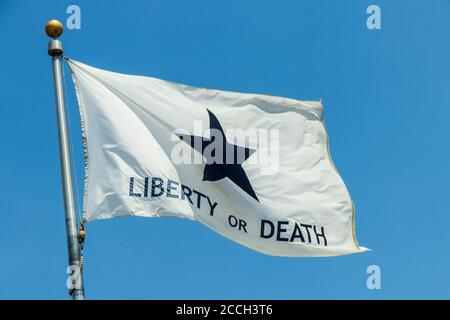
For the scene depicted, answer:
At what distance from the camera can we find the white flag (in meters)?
16.8

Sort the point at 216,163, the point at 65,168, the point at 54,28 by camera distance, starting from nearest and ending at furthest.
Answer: the point at 65,168 < the point at 54,28 < the point at 216,163

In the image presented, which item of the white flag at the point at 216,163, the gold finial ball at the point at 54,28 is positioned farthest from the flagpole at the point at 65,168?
the white flag at the point at 216,163

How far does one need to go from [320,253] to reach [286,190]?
1.58 m

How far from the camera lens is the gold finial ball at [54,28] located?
1628cm

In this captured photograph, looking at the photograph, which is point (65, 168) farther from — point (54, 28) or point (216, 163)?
point (216, 163)

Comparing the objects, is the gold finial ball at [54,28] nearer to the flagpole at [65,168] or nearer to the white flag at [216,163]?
the flagpole at [65,168]

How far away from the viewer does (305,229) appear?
1877 centimetres

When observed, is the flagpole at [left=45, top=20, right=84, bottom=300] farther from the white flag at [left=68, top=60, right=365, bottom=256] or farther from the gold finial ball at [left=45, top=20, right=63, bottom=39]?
the white flag at [left=68, top=60, right=365, bottom=256]

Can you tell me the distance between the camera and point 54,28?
16.3 m

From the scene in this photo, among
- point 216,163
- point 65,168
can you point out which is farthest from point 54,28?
point 216,163

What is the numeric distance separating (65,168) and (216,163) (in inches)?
184
